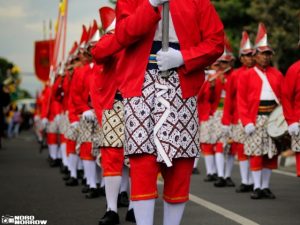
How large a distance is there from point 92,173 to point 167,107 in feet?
15.8

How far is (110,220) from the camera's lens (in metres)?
6.50

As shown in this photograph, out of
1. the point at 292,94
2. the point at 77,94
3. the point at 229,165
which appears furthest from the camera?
the point at 229,165

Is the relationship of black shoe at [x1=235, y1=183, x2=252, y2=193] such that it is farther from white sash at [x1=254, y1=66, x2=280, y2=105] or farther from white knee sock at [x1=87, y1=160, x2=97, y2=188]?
white knee sock at [x1=87, y1=160, x2=97, y2=188]

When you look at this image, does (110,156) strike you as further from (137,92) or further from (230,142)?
(230,142)

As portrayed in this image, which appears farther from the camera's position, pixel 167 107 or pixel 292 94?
pixel 292 94

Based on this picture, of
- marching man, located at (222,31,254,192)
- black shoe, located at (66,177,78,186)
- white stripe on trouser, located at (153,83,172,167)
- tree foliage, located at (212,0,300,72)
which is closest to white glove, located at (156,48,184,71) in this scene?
white stripe on trouser, located at (153,83,172,167)

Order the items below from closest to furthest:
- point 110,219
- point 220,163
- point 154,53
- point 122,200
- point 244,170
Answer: point 154,53 < point 110,219 < point 122,200 < point 244,170 < point 220,163

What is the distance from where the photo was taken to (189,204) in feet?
26.0

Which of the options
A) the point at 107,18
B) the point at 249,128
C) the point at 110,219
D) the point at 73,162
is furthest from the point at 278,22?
the point at 110,219

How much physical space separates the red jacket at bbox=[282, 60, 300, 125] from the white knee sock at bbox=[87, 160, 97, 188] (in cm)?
285

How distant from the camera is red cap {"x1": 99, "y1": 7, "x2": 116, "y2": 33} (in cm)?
671

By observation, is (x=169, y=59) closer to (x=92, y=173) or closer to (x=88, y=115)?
(x=88, y=115)

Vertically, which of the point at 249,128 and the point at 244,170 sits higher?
the point at 249,128

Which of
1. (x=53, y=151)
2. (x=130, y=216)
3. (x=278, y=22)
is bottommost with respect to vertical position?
(x=53, y=151)
